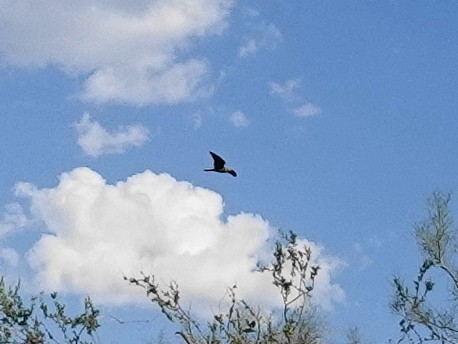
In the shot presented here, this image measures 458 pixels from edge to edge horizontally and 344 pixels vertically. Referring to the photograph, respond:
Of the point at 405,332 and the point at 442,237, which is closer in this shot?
the point at 405,332

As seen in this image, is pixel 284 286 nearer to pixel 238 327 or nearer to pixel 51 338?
pixel 238 327

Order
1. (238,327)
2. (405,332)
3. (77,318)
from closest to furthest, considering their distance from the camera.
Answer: (238,327)
(77,318)
(405,332)

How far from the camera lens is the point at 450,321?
29.4 m

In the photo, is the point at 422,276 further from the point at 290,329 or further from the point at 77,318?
the point at 77,318

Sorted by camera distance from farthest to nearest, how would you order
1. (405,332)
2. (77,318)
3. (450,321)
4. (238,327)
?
(450,321)
(405,332)
(77,318)
(238,327)

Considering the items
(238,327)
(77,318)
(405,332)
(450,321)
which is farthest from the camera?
(450,321)

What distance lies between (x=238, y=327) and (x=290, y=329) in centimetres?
62

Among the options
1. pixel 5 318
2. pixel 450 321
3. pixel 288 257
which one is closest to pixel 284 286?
pixel 288 257

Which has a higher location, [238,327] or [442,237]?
[442,237]

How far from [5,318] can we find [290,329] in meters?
3.23

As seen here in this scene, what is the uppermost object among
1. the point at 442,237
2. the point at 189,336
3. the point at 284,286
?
the point at 442,237

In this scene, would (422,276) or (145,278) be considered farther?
(422,276)

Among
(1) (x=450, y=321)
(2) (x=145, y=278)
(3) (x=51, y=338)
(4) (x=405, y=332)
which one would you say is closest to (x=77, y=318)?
(3) (x=51, y=338)

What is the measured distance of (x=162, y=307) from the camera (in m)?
10.9
